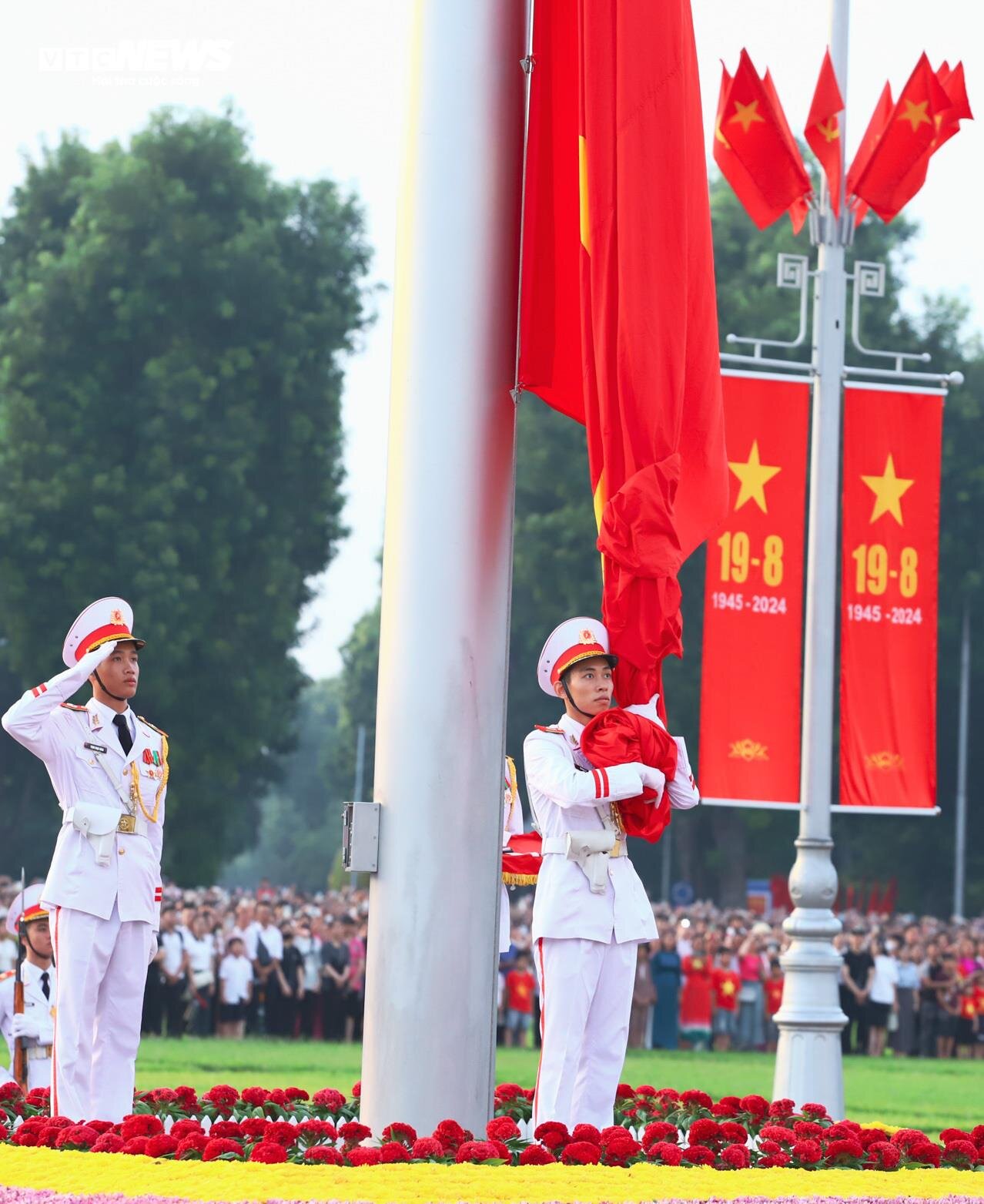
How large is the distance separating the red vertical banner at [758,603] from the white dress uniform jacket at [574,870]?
22.6ft

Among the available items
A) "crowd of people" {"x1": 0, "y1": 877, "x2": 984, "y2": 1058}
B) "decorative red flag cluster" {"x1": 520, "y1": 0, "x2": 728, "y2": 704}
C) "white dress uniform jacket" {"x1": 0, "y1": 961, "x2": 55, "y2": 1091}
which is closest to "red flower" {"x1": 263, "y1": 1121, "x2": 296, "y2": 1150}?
"decorative red flag cluster" {"x1": 520, "y1": 0, "x2": 728, "y2": 704}

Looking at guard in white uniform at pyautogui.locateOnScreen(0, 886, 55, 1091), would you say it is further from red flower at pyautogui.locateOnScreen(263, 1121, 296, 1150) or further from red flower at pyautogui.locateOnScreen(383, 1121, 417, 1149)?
red flower at pyautogui.locateOnScreen(383, 1121, 417, 1149)

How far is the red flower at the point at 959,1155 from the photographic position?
6309mm

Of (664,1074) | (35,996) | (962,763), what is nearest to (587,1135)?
(35,996)

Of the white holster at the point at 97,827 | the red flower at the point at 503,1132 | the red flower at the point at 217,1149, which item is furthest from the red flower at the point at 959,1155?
the white holster at the point at 97,827

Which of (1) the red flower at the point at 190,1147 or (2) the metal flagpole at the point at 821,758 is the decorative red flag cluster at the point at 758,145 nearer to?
(2) the metal flagpole at the point at 821,758

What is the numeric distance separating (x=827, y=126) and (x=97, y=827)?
29.1 ft

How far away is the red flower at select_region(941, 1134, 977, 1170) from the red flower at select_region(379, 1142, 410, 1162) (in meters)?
1.61

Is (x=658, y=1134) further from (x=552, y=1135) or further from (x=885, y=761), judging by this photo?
(x=885, y=761)

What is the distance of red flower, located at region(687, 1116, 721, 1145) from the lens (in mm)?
6547

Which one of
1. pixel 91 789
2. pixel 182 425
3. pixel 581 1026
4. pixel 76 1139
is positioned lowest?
pixel 76 1139

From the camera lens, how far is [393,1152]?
5879 mm

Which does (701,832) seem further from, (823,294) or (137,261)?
(823,294)

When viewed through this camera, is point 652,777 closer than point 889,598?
Yes
